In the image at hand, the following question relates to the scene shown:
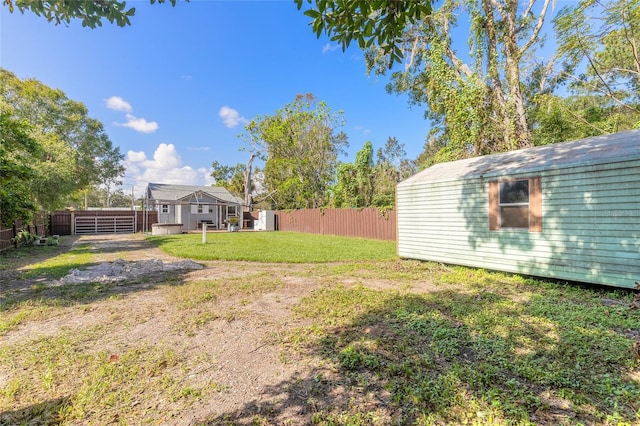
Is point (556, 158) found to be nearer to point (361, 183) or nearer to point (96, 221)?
point (361, 183)

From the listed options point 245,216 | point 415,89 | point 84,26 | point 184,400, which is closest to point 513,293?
point 184,400

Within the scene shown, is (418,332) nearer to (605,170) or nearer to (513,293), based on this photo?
(513,293)

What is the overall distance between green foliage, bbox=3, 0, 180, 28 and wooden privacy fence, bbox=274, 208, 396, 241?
1190 cm

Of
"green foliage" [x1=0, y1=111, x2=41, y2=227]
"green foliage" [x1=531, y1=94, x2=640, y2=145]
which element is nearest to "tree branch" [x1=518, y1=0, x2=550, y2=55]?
"green foliage" [x1=531, y1=94, x2=640, y2=145]

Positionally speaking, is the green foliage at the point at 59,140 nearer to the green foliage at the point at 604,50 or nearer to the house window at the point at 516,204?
the house window at the point at 516,204

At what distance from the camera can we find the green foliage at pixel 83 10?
203cm

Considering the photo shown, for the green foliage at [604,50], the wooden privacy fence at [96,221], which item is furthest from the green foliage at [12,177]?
the green foliage at [604,50]

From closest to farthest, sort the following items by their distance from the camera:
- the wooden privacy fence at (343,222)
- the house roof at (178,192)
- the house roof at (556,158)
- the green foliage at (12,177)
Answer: the house roof at (556,158) → the green foliage at (12,177) → the wooden privacy fence at (343,222) → the house roof at (178,192)

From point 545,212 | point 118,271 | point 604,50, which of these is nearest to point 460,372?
point 545,212

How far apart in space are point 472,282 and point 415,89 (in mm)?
15349

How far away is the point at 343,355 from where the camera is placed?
9.07ft

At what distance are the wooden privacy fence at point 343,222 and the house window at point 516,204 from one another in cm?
681

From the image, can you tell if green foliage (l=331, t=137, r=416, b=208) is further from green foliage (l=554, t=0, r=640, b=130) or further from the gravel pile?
the gravel pile

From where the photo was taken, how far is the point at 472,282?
18.3 ft
